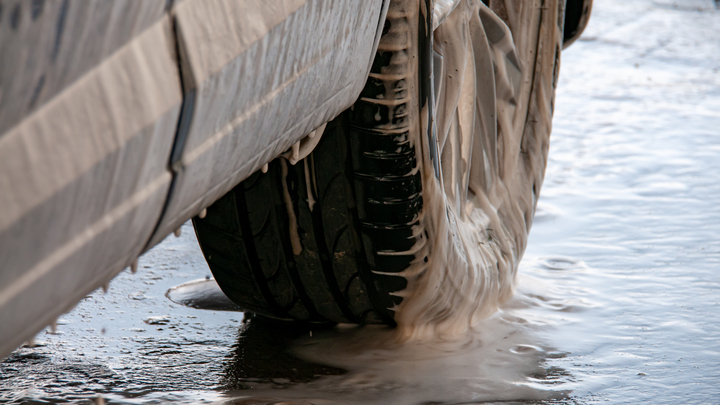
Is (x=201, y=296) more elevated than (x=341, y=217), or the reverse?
(x=341, y=217)

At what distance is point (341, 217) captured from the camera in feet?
4.61

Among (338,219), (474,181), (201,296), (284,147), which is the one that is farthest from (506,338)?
(284,147)

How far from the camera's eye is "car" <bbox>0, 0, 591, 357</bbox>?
1.82ft

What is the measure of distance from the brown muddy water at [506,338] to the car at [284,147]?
0.32 feet

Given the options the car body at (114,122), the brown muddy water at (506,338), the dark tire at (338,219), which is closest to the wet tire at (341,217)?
the dark tire at (338,219)

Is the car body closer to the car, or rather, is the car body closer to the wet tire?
the car

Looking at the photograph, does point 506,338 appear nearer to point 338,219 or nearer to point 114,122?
point 338,219

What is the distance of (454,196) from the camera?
1685mm

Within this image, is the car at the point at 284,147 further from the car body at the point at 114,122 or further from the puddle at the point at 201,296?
the puddle at the point at 201,296

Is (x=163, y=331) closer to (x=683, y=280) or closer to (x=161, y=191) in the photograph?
(x=161, y=191)

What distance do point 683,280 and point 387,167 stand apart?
1056mm

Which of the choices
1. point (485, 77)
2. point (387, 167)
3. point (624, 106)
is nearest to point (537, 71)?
point (485, 77)

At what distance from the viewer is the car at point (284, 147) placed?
555 millimetres

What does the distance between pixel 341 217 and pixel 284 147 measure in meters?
0.43
